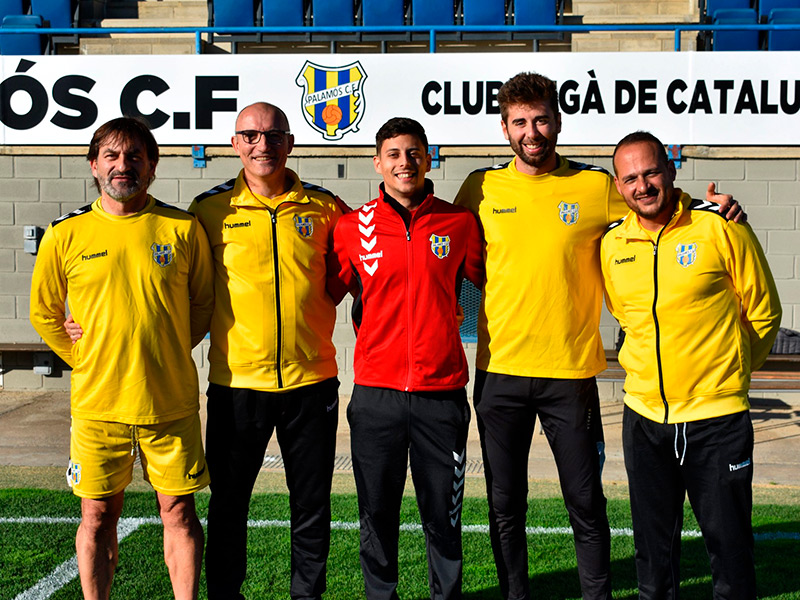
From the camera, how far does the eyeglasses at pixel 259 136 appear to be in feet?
10.5

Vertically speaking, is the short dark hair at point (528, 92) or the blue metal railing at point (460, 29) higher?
the blue metal railing at point (460, 29)

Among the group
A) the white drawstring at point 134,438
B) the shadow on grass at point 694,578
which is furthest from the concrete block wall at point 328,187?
the white drawstring at point 134,438

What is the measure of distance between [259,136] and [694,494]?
2121 mm

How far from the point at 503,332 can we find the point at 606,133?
4822mm

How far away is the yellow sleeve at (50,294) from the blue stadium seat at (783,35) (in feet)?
28.0

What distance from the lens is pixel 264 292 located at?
3182 millimetres

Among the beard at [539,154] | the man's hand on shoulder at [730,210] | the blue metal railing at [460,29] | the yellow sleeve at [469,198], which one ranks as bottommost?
the man's hand on shoulder at [730,210]

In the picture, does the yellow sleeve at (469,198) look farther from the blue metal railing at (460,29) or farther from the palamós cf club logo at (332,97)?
the blue metal railing at (460,29)

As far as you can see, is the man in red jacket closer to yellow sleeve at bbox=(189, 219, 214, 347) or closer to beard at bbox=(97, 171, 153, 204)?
yellow sleeve at bbox=(189, 219, 214, 347)

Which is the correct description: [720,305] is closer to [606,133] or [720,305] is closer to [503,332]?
[503,332]

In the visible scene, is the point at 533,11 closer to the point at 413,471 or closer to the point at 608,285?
the point at 608,285

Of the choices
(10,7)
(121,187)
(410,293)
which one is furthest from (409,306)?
(10,7)

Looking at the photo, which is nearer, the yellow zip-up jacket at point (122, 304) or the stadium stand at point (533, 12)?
the yellow zip-up jacket at point (122, 304)

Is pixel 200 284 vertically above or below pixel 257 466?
above
